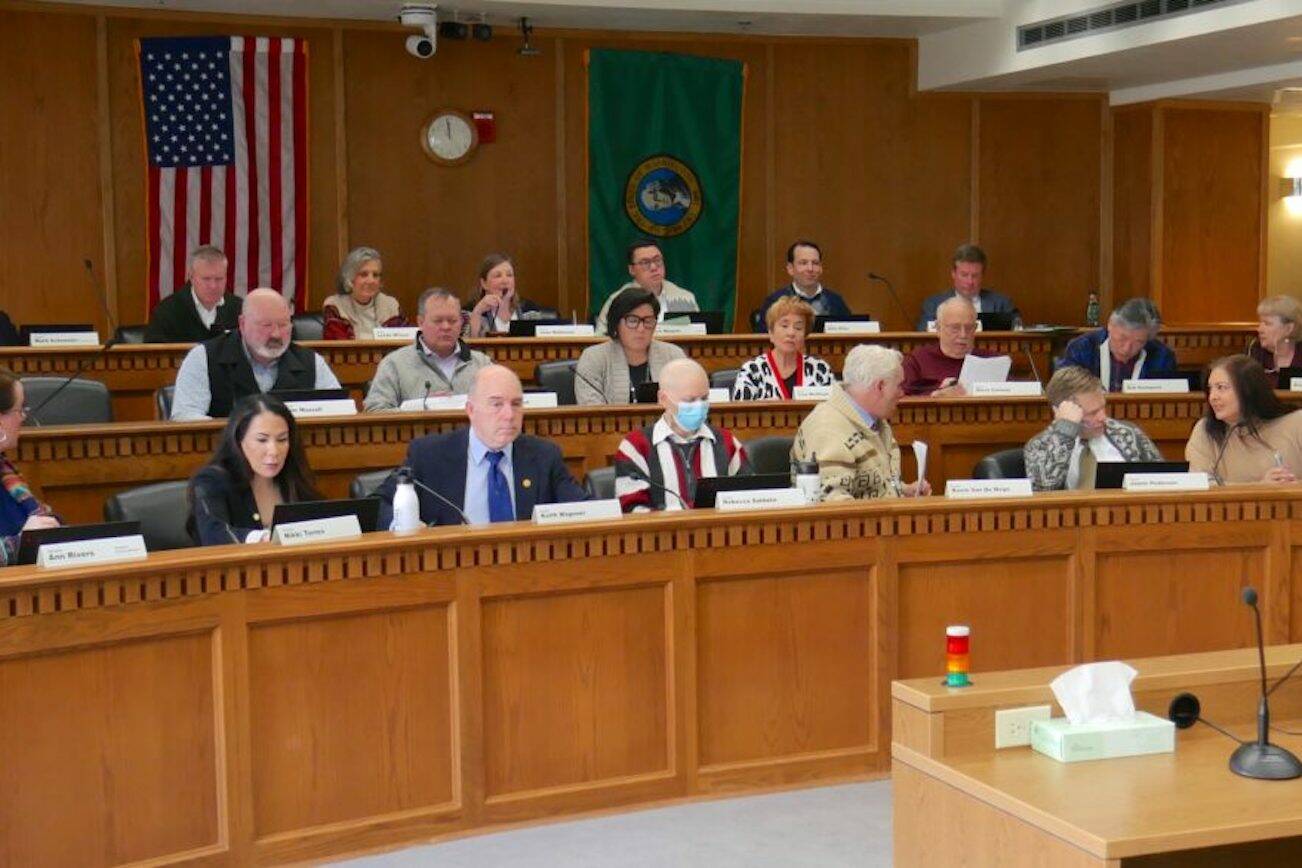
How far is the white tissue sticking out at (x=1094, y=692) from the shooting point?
274 centimetres

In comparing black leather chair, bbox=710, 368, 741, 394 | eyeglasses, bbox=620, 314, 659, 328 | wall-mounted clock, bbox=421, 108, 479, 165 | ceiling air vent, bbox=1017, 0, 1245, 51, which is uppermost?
ceiling air vent, bbox=1017, 0, 1245, 51

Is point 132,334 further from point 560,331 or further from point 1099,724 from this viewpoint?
point 1099,724

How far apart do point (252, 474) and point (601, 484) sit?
1.06 m

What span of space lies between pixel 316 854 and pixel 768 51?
25.3 ft

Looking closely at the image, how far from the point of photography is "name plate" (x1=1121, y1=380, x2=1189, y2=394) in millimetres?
6355

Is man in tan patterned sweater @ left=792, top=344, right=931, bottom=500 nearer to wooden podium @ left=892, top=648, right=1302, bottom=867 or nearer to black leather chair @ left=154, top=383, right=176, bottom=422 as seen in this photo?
wooden podium @ left=892, top=648, right=1302, bottom=867

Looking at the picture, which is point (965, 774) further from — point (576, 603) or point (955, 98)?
point (955, 98)

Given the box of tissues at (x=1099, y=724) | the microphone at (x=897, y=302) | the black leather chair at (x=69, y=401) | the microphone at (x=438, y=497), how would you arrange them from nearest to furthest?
1. the box of tissues at (x=1099, y=724)
2. the microphone at (x=438, y=497)
3. the black leather chair at (x=69, y=401)
4. the microphone at (x=897, y=302)

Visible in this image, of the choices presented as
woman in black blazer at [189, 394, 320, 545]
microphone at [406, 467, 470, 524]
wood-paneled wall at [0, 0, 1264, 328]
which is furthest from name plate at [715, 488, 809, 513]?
wood-paneled wall at [0, 0, 1264, 328]

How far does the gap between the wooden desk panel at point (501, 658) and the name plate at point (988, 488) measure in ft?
0.24

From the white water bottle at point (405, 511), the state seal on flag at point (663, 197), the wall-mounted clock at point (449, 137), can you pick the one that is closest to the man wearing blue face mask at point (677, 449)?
the white water bottle at point (405, 511)

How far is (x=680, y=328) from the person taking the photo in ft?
25.4

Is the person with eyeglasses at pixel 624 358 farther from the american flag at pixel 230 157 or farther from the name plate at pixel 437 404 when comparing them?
the american flag at pixel 230 157

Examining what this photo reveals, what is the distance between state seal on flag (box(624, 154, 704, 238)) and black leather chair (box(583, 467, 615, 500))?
5546 millimetres
